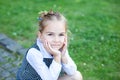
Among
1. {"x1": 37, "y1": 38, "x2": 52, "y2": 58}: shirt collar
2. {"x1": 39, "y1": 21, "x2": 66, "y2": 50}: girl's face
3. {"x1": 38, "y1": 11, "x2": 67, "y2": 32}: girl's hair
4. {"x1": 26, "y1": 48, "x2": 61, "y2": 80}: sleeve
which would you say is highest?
{"x1": 38, "y1": 11, "x2": 67, "y2": 32}: girl's hair

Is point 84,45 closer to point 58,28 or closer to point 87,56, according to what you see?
point 87,56

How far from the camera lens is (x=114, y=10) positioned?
7.45 meters

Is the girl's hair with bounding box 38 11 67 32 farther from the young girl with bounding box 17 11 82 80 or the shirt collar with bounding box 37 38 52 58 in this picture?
the shirt collar with bounding box 37 38 52 58

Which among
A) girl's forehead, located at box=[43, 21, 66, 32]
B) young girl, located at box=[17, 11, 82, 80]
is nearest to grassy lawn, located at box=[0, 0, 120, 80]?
young girl, located at box=[17, 11, 82, 80]

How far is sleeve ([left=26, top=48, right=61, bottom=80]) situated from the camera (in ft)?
11.4

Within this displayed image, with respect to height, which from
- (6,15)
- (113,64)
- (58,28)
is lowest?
(113,64)

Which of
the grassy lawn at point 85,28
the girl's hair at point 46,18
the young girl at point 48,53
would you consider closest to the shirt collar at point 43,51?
the young girl at point 48,53

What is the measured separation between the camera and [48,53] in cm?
360

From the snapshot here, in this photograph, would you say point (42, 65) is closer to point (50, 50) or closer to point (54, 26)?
point (50, 50)

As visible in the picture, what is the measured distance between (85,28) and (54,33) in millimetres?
2966

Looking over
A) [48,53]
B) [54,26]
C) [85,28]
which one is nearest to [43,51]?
[48,53]

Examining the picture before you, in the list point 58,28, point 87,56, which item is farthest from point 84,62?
point 58,28

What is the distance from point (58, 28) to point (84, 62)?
5.85 feet

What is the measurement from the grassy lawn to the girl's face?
137 cm
